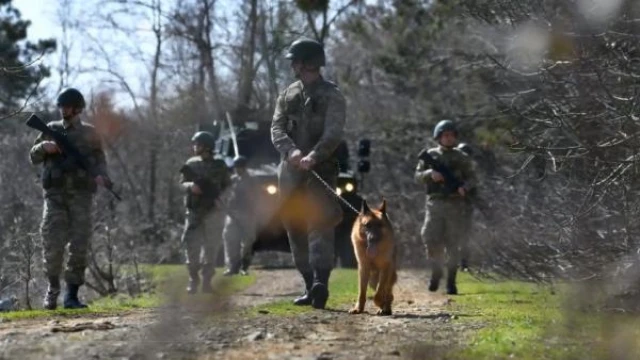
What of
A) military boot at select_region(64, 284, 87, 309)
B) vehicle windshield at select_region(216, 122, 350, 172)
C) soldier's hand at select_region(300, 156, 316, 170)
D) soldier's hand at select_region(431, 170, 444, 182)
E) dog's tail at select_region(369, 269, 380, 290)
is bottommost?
military boot at select_region(64, 284, 87, 309)

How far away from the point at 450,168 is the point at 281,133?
4.40 meters

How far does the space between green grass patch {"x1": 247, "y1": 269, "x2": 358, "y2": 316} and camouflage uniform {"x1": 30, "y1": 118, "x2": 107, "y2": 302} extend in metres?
1.85

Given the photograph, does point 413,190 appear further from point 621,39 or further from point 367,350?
point 367,350

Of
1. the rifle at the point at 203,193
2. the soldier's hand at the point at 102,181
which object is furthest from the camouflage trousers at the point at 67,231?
the rifle at the point at 203,193

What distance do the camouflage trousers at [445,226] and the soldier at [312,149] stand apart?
4246mm

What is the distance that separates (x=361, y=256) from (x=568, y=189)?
3.34m

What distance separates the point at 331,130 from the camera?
34.0 ft

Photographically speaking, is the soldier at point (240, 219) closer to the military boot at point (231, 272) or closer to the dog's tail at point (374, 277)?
the military boot at point (231, 272)

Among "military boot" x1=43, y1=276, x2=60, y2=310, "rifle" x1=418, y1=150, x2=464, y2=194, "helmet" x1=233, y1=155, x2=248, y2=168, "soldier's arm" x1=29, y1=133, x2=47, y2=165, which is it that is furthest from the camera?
"helmet" x1=233, y1=155, x2=248, y2=168

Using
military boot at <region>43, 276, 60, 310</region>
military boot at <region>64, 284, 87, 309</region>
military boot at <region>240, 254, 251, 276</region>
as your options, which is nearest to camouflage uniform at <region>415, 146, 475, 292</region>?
military boot at <region>64, 284, 87, 309</region>

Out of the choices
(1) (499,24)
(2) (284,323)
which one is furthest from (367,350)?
(1) (499,24)

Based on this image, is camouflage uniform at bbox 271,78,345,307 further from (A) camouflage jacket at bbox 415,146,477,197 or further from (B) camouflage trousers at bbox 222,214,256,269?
(B) camouflage trousers at bbox 222,214,256,269

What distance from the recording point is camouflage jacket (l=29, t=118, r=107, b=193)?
11.4 metres

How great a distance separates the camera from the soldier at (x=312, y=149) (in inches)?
411
